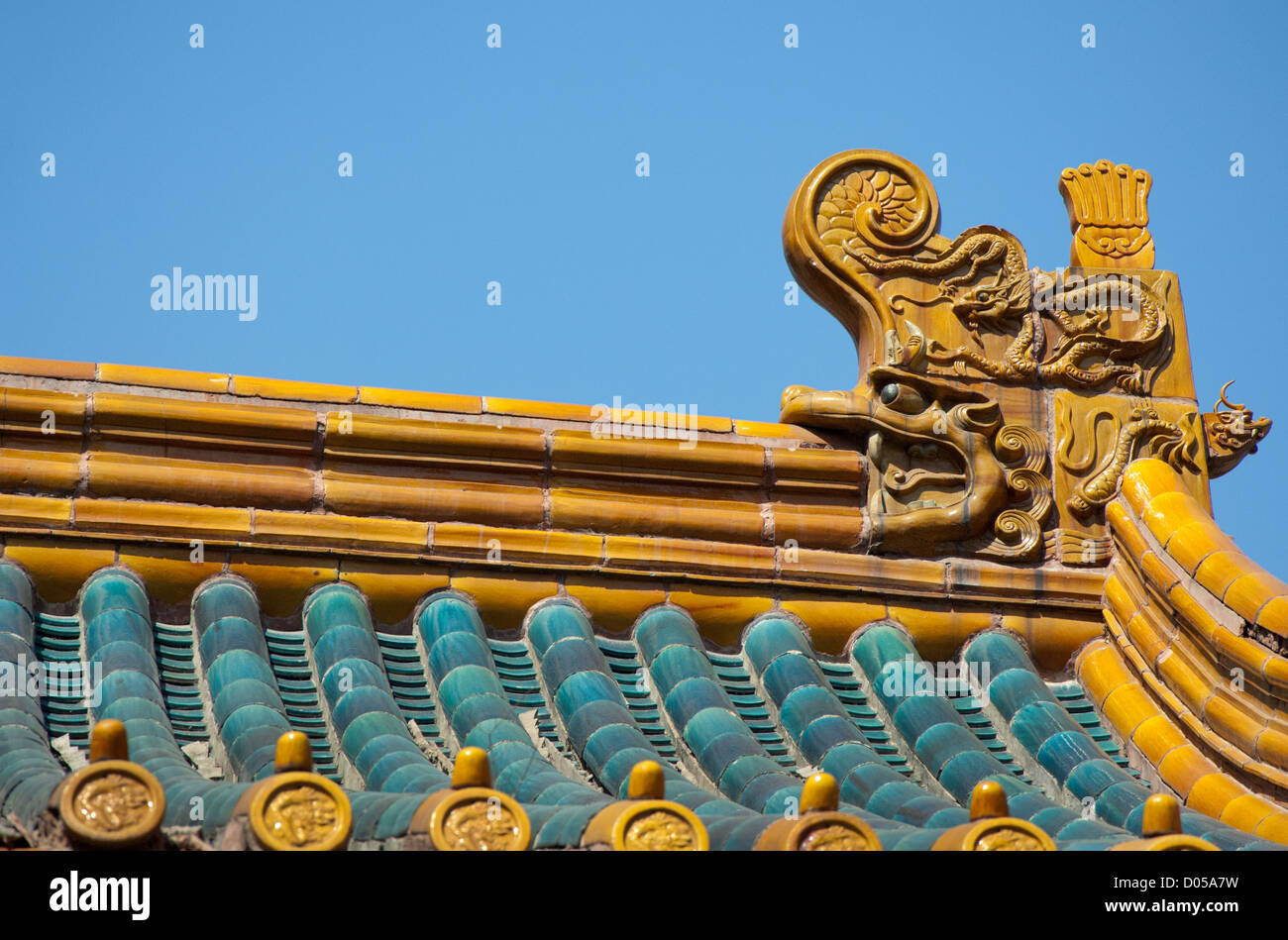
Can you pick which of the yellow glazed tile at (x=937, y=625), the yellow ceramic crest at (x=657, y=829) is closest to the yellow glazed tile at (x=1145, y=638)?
the yellow glazed tile at (x=937, y=625)

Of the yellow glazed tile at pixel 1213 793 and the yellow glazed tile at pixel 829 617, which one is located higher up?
the yellow glazed tile at pixel 829 617

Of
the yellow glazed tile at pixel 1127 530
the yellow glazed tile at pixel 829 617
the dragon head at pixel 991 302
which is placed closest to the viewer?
the yellow glazed tile at pixel 829 617

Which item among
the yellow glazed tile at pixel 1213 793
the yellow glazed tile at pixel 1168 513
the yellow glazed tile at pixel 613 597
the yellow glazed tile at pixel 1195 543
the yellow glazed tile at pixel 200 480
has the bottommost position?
the yellow glazed tile at pixel 1213 793

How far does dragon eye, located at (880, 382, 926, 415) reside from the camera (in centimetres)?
1013

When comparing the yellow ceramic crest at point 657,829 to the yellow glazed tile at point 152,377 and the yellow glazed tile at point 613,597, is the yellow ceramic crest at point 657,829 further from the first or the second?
the yellow glazed tile at point 152,377

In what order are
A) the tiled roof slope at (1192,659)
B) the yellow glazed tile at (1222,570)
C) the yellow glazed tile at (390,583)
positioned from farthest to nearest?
the yellow glazed tile at (390,583), the yellow glazed tile at (1222,570), the tiled roof slope at (1192,659)

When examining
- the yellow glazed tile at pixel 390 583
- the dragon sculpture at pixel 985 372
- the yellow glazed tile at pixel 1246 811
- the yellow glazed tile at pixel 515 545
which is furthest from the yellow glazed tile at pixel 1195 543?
the yellow glazed tile at pixel 390 583

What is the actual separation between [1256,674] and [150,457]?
514cm

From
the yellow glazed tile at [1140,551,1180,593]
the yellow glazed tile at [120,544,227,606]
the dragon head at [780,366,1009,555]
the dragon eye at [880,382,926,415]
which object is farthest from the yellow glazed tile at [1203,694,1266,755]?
the yellow glazed tile at [120,544,227,606]

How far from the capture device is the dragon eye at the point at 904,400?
10133 millimetres

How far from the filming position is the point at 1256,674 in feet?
29.1

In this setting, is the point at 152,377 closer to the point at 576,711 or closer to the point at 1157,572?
the point at 576,711

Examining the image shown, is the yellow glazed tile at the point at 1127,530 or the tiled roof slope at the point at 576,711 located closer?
the tiled roof slope at the point at 576,711

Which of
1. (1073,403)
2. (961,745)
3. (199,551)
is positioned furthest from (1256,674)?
(199,551)
